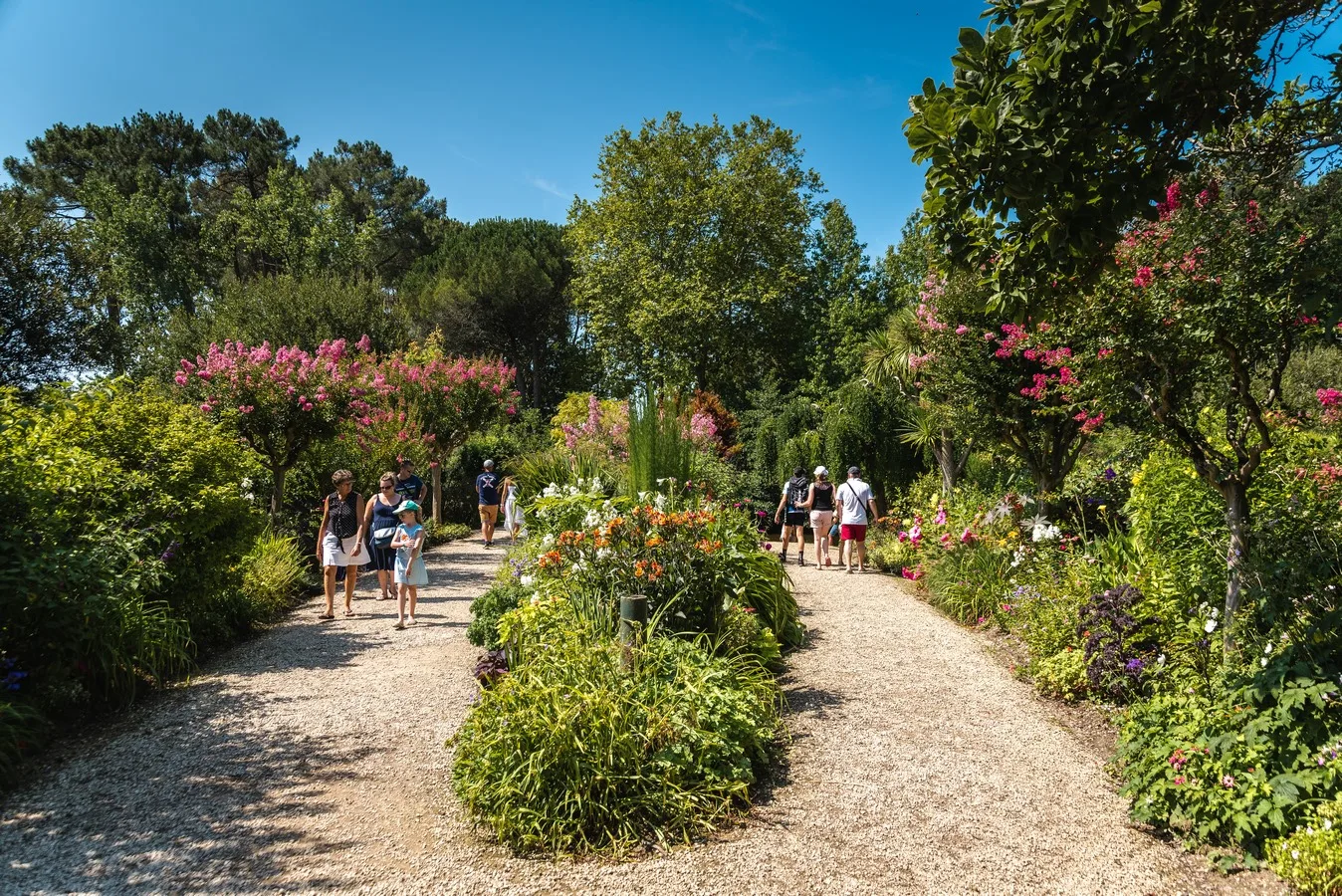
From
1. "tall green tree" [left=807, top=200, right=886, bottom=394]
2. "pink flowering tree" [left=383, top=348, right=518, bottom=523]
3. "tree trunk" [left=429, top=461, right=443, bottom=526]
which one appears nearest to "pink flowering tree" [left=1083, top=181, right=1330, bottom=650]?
"pink flowering tree" [left=383, top=348, right=518, bottom=523]

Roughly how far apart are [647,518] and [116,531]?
360cm

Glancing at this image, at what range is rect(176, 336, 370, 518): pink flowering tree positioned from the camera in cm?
959

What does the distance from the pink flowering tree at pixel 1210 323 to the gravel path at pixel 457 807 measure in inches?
61.6

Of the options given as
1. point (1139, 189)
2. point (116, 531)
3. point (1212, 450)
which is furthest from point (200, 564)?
point (1212, 450)

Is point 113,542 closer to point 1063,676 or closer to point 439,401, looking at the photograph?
point 1063,676

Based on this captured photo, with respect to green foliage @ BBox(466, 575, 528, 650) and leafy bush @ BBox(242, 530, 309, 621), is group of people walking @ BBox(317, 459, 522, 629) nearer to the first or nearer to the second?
leafy bush @ BBox(242, 530, 309, 621)

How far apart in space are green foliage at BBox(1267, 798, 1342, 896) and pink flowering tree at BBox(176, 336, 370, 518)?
992 cm

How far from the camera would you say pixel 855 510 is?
1016 centimetres

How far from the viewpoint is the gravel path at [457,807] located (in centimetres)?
318

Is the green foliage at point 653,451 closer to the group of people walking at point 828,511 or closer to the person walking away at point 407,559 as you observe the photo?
the person walking away at point 407,559

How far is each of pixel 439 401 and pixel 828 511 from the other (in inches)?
352

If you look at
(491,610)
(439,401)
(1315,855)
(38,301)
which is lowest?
(1315,855)

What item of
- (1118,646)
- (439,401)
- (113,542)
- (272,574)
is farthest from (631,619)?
(439,401)

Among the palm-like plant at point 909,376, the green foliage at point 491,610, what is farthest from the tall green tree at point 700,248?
the green foliage at point 491,610
